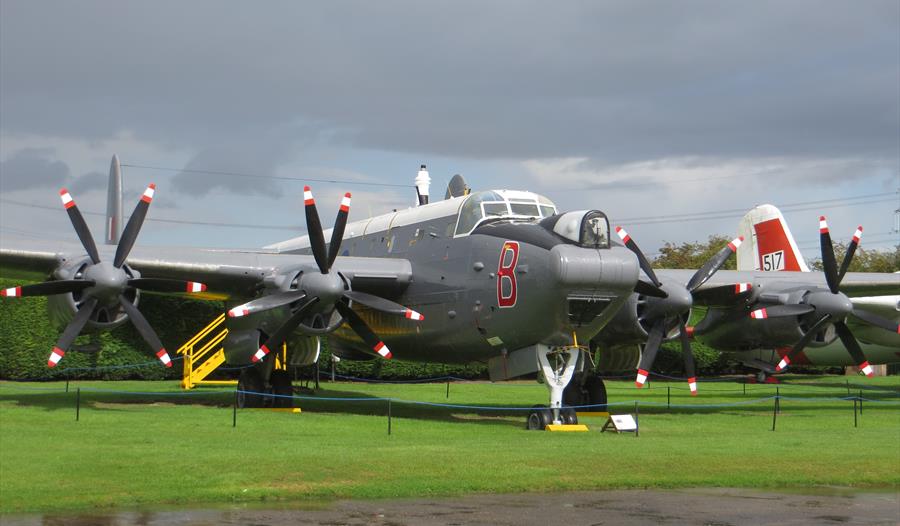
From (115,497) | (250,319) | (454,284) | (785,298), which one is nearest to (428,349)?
(454,284)

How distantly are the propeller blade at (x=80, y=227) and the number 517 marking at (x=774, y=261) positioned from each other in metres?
24.8

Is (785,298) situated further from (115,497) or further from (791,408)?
(115,497)

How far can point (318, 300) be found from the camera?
2262 centimetres

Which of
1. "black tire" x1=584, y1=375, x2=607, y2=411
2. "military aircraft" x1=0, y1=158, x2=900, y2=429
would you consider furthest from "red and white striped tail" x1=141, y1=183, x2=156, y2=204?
"black tire" x1=584, y1=375, x2=607, y2=411

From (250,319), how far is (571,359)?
7430mm

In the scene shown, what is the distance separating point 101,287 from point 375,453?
796 centimetres

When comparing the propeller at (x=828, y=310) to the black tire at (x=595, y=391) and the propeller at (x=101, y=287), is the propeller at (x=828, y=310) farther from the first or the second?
the propeller at (x=101, y=287)

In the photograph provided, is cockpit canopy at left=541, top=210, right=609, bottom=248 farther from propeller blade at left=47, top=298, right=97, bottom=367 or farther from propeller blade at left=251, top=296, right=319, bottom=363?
propeller blade at left=47, top=298, right=97, bottom=367

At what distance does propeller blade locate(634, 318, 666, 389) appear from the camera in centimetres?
2462

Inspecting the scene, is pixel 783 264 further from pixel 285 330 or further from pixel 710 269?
pixel 285 330

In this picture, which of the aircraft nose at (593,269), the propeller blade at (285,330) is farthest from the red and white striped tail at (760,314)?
the propeller blade at (285,330)

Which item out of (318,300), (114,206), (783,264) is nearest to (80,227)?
(318,300)

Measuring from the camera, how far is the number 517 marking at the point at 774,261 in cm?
3797

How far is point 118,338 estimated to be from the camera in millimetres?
37781
